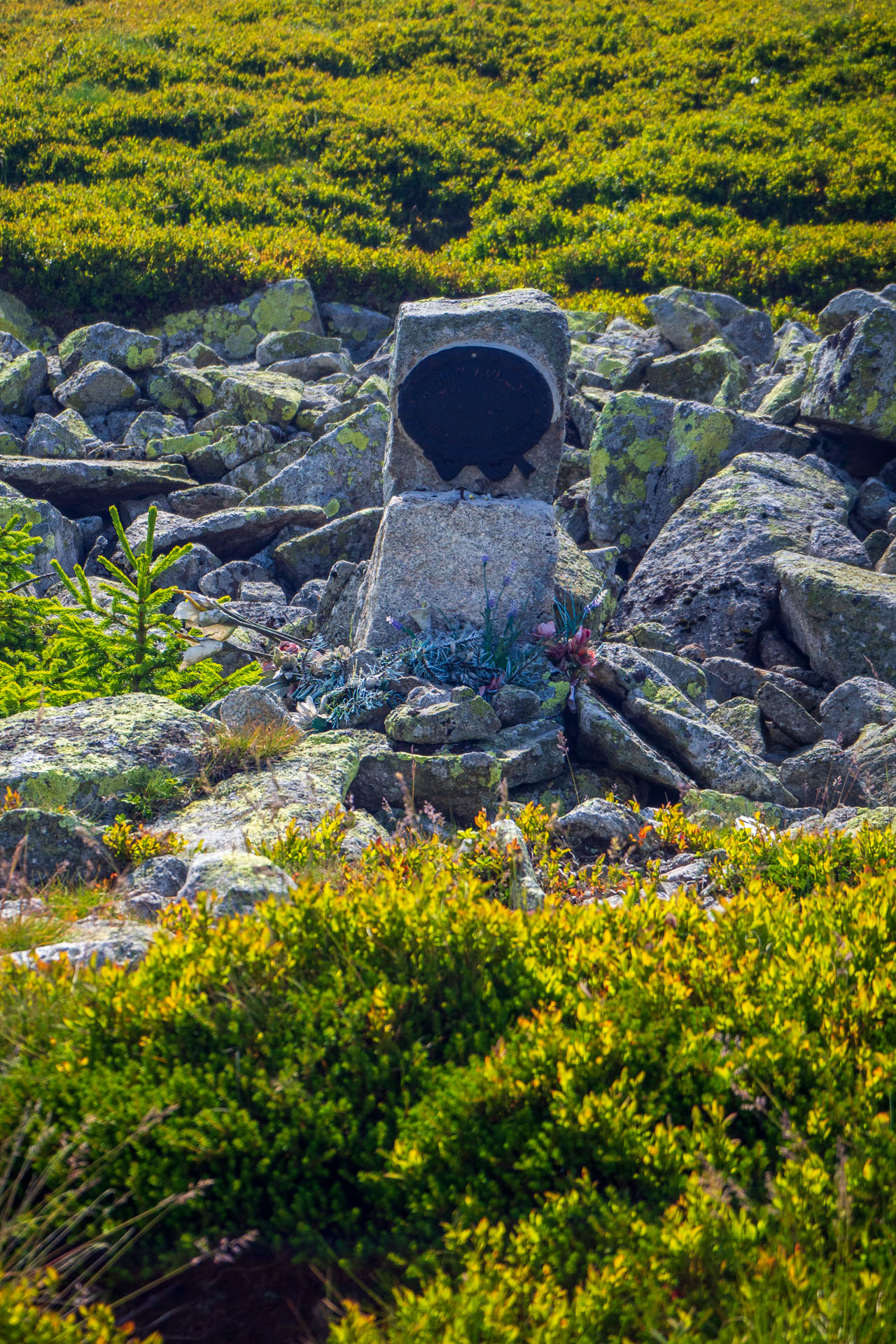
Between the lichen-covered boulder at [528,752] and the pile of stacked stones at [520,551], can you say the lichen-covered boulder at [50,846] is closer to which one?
the pile of stacked stones at [520,551]

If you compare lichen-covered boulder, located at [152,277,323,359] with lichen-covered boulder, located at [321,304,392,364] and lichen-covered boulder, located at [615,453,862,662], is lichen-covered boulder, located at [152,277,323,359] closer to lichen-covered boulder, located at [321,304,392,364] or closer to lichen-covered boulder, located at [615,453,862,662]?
lichen-covered boulder, located at [321,304,392,364]

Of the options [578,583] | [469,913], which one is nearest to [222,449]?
[578,583]

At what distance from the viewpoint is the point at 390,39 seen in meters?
24.9

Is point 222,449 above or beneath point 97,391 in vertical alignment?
beneath

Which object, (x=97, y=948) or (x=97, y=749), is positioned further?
(x=97, y=749)

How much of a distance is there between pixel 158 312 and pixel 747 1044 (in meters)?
14.9

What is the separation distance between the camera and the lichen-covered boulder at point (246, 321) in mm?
14484

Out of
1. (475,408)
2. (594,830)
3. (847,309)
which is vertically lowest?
(594,830)

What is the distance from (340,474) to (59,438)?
3.26 m

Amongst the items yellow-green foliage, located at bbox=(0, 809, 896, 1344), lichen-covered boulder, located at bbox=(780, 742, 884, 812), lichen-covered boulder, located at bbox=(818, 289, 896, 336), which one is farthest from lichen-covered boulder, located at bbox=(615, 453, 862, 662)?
yellow-green foliage, located at bbox=(0, 809, 896, 1344)

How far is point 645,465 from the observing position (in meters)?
9.17

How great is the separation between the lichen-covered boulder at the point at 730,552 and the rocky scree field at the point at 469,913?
0.04 meters

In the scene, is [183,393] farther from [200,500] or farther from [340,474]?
[340,474]

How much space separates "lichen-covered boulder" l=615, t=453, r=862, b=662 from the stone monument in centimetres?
130
